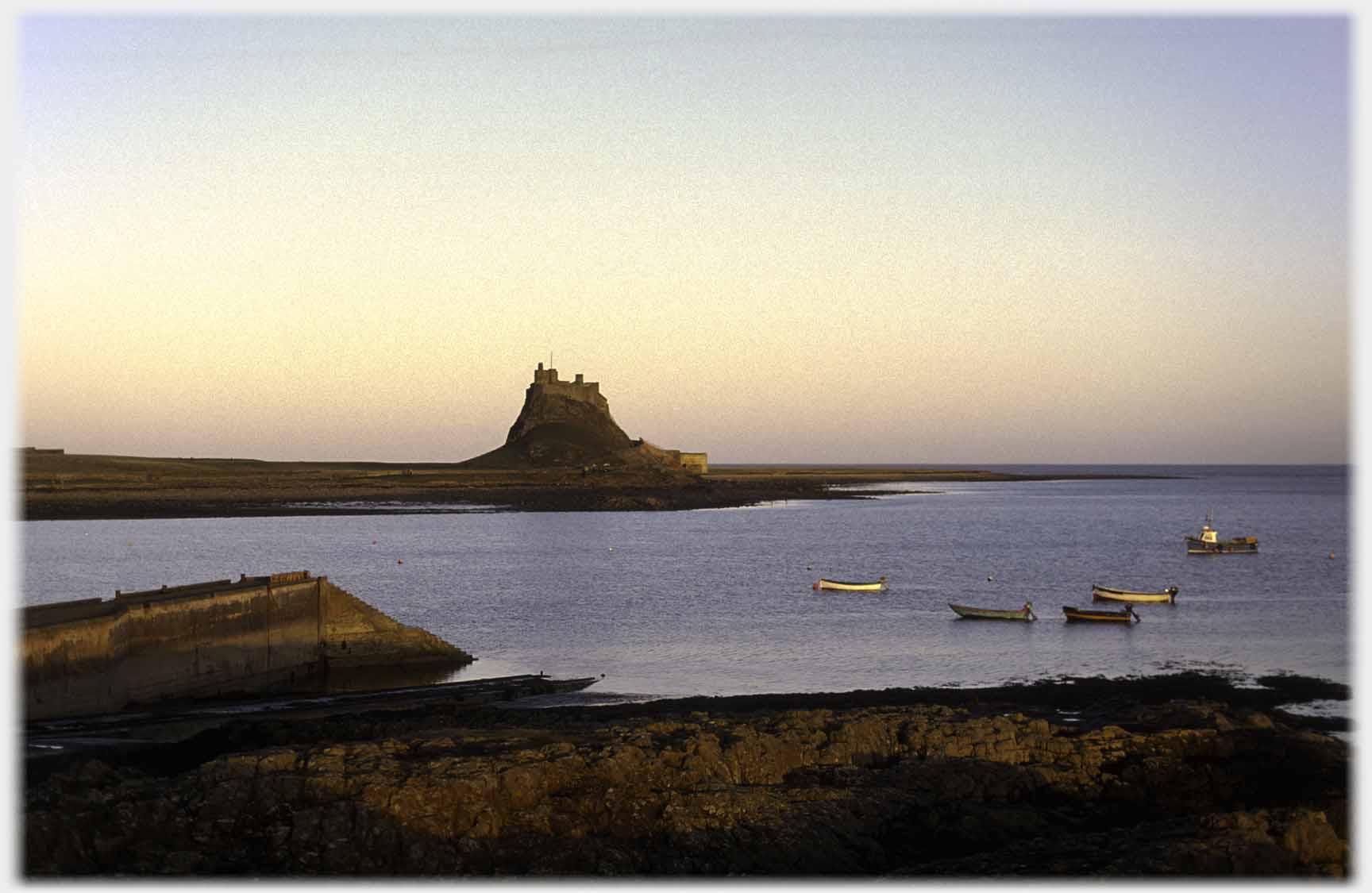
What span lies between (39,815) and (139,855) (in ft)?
3.84

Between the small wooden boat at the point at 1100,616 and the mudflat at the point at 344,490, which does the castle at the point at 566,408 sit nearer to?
the mudflat at the point at 344,490

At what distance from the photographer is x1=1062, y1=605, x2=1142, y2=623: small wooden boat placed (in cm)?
3653

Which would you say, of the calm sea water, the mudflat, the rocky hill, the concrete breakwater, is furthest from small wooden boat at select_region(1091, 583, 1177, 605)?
the rocky hill

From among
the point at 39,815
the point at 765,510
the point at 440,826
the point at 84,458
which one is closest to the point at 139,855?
the point at 39,815

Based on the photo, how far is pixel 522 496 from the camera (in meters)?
120

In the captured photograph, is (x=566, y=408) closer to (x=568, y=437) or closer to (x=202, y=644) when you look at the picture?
(x=568, y=437)

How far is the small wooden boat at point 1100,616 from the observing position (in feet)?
120

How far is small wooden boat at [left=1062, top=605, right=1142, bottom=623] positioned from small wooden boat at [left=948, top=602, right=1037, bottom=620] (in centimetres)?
117

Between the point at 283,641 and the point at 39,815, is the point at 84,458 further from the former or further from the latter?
the point at 39,815

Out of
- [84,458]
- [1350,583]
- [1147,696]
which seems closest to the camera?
[1147,696]

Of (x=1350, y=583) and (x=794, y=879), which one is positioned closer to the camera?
(x=794, y=879)

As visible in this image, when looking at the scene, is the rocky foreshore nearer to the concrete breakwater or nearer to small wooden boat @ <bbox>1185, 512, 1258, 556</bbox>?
the concrete breakwater

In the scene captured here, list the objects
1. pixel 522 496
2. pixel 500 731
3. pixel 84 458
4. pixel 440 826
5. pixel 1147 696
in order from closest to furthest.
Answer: pixel 440 826, pixel 500 731, pixel 1147 696, pixel 522 496, pixel 84 458

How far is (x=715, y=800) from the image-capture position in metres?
13.2
